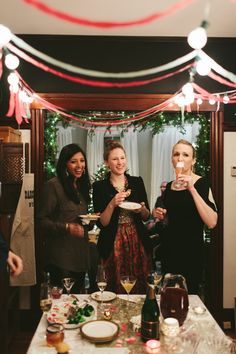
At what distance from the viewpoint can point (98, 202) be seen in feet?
9.11

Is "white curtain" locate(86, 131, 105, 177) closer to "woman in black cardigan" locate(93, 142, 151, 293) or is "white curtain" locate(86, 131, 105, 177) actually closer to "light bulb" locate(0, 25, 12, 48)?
"woman in black cardigan" locate(93, 142, 151, 293)

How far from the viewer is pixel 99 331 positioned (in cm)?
153

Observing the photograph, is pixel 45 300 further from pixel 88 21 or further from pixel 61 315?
pixel 88 21

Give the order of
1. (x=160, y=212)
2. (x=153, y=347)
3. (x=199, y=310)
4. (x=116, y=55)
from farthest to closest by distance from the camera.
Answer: (x=116, y=55)
(x=160, y=212)
(x=199, y=310)
(x=153, y=347)

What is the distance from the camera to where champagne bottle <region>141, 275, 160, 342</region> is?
1.46 meters

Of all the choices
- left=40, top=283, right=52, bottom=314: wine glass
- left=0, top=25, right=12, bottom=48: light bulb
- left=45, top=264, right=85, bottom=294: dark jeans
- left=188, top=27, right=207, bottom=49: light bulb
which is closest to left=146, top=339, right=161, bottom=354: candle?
left=40, top=283, right=52, bottom=314: wine glass

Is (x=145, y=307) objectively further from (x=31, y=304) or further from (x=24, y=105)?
(x=24, y=105)

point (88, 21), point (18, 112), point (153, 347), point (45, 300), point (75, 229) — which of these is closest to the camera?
point (153, 347)

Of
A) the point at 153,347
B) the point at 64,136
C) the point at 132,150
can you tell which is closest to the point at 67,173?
the point at 153,347

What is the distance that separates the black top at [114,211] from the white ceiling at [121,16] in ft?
4.49

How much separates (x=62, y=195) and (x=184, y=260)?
3.46 ft

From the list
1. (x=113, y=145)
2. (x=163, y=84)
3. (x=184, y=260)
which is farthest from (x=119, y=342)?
(x=163, y=84)

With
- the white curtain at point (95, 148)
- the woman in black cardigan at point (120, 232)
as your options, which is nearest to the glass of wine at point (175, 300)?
the woman in black cardigan at point (120, 232)

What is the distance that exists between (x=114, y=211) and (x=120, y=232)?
172 millimetres
